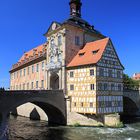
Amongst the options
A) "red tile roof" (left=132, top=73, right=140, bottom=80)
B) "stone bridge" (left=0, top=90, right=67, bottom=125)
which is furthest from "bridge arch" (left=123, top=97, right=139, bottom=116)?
"red tile roof" (left=132, top=73, right=140, bottom=80)

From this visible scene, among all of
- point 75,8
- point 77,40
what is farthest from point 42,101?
point 75,8

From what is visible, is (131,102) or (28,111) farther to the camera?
(131,102)

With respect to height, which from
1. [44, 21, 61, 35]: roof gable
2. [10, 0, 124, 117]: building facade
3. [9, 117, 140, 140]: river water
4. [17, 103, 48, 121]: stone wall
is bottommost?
[9, 117, 140, 140]: river water

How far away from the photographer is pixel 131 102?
39.9 m

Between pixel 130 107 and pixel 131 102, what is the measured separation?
4.60 ft

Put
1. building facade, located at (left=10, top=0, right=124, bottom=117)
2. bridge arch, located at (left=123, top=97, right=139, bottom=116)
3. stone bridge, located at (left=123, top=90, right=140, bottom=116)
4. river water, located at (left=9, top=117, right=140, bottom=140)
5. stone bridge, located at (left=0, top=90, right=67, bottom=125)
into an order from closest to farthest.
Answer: river water, located at (left=9, top=117, right=140, bottom=140)
stone bridge, located at (left=0, top=90, right=67, bottom=125)
building facade, located at (left=10, top=0, right=124, bottom=117)
stone bridge, located at (left=123, top=90, right=140, bottom=116)
bridge arch, located at (left=123, top=97, right=139, bottom=116)

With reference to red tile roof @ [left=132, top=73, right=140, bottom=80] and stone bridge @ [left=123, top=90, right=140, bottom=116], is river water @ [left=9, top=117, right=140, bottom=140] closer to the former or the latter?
stone bridge @ [left=123, top=90, right=140, bottom=116]

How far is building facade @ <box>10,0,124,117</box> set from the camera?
28062 millimetres

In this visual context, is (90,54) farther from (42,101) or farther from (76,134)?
(76,134)

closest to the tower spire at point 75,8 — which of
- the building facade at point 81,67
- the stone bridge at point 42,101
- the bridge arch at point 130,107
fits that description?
the building facade at point 81,67

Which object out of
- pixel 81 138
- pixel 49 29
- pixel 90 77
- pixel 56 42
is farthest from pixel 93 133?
pixel 49 29

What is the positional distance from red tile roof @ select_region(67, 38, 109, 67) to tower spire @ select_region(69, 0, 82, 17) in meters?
7.20

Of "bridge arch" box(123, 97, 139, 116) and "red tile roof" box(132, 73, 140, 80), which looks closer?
"bridge arch" box(123, 97, 139, 116)

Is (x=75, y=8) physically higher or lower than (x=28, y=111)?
higher
